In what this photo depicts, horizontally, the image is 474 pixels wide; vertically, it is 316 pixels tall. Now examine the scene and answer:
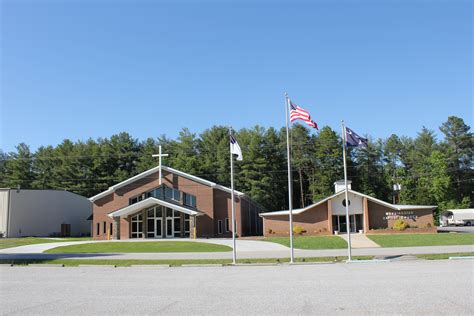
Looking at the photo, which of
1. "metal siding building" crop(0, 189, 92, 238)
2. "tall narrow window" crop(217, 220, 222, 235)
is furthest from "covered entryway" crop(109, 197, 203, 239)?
"metal siding building" crop(0, 189, 92, 238)

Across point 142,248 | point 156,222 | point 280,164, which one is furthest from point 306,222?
point 280,164

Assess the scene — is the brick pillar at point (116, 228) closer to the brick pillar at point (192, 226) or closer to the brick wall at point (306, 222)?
the brick pillar at point (192, 226)

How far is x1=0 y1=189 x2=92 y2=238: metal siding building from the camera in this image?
54.5m

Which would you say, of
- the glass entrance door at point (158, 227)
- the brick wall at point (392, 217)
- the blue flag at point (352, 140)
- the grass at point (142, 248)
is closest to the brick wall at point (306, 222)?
the brick wall at point (392, 217)

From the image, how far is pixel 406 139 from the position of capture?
282 ft

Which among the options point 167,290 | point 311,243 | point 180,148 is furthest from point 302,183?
point 167,290

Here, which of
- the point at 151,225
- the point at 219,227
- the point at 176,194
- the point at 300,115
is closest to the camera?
the point at 300,115

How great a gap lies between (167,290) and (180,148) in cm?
Answer: 7067

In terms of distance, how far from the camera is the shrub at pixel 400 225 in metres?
43.3

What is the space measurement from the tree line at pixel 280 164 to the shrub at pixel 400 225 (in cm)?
2925

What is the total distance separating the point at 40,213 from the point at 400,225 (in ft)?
142

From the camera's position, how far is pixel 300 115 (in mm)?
21641

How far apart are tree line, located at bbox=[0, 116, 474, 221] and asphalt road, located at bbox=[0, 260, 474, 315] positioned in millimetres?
55199

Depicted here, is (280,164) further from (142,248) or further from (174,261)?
(174,261)
